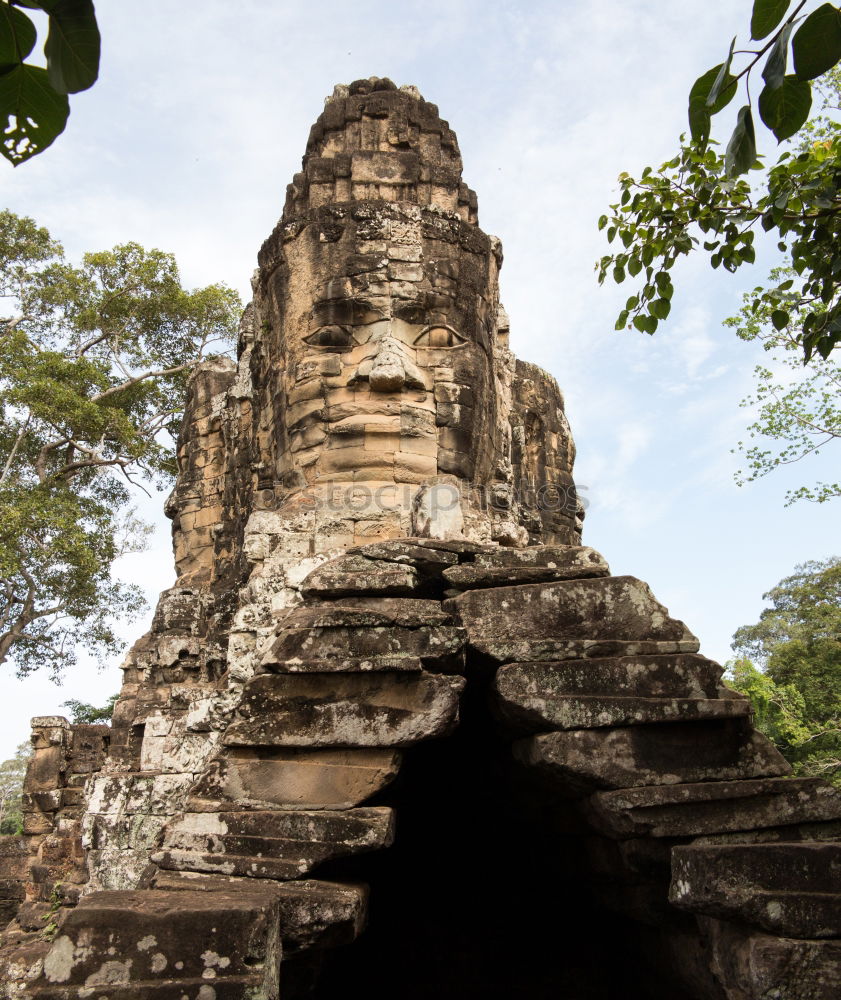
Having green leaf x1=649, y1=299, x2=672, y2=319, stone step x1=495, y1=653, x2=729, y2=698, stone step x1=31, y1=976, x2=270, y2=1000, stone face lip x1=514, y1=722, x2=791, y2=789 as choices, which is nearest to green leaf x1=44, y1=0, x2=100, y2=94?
stone step x1=31, y1=976, x2=270, y2=1000

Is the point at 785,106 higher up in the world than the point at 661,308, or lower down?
lower down

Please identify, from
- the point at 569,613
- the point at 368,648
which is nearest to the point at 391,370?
the point at 569,613

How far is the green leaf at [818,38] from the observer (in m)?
1.94

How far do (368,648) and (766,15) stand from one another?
263 centimetres

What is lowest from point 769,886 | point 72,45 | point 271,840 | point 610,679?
point 769,886

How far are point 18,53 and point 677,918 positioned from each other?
12.5 ft

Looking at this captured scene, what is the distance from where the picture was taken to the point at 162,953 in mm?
2908

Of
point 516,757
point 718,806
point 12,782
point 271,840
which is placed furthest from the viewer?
point 12,782

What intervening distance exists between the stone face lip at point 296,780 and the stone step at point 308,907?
0.96 feet

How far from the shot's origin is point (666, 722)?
3729mm

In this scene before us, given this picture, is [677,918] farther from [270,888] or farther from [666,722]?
[270,888]

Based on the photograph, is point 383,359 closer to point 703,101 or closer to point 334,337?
point 334,337

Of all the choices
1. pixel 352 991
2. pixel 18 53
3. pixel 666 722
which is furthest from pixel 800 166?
pixel 352 991

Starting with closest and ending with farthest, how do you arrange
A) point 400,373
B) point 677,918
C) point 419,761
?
point 677,918 < point 419,761 < point 400,373
